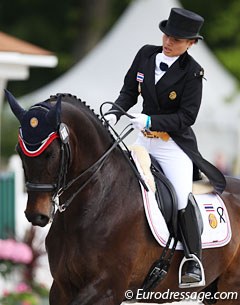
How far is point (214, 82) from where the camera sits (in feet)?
75.8

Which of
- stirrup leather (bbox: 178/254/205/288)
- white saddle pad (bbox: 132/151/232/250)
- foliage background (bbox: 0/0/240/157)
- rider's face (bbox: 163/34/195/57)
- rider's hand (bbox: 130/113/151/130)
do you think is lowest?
foliage background (bbox: 0/0/240/157)

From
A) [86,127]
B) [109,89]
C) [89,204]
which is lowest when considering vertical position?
[109,89]

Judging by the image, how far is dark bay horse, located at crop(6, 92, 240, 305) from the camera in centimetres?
629

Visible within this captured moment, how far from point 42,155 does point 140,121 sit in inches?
34.4

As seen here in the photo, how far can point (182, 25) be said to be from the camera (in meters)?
7.00

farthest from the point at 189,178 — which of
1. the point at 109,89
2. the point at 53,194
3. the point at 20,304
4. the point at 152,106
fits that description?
the point at 109,89

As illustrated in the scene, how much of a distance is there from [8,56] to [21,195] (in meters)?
2.07

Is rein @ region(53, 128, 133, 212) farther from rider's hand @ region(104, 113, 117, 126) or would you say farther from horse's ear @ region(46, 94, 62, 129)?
horse's ear @ region(46, 94, 62, 129)

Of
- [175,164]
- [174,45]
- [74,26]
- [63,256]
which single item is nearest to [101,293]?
[63,256]

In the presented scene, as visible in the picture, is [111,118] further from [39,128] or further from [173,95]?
[39,128]

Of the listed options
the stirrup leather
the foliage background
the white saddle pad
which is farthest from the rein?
the foliage background

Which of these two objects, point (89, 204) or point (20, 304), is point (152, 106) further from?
point (20, 304)

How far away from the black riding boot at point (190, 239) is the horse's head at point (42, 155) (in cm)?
118

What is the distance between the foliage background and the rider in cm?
2341
